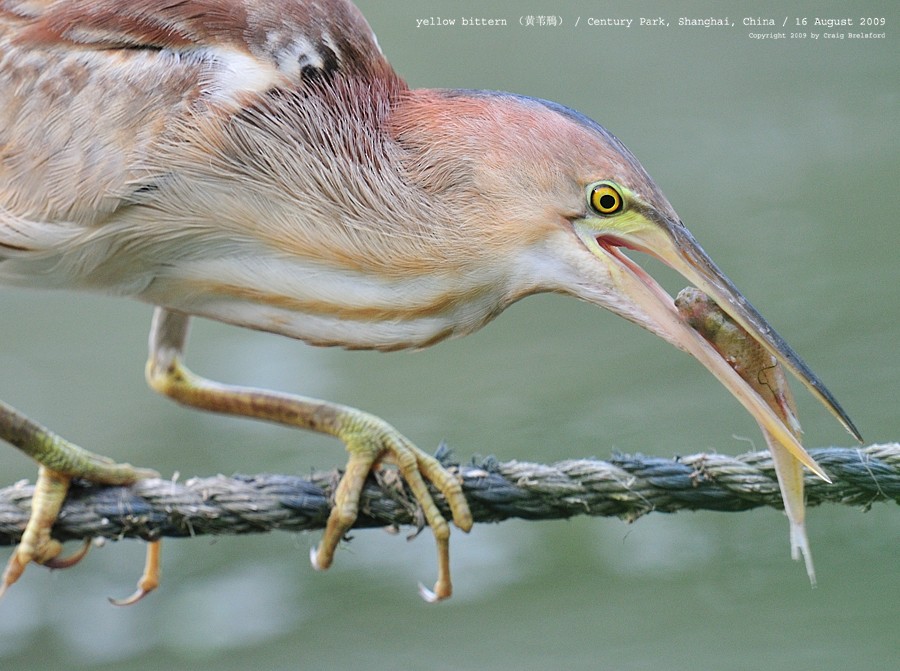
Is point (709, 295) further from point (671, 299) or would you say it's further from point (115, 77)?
point (115, 77)

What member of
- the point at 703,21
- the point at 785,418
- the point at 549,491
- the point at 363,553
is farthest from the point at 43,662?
the point at 703,21

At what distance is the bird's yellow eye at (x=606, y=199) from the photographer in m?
1.58

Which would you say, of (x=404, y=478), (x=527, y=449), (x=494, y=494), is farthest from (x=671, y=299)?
(x=527, y=449)

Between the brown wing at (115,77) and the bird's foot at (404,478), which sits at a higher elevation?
the brown wing at (115,77)

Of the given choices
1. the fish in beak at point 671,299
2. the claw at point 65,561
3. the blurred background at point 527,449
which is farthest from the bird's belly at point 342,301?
the blurred background at point 527,449

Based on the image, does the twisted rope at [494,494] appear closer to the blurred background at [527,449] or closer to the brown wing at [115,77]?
the brown wing at [115,77]

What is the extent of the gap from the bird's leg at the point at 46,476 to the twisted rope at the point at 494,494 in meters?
0.02

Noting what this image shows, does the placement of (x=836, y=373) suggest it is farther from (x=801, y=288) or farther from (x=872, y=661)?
(x=872, y=661)

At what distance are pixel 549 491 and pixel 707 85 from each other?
3.01 m

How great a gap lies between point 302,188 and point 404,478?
0.51m

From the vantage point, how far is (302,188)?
167cm

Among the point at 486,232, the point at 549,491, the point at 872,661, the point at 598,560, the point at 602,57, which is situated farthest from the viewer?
the point at 602,57

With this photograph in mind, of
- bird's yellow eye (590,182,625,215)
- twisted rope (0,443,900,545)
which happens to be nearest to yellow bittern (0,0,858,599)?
bird's yellow eye (590,182,625,215)

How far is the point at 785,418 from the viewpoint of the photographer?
5.29 ft
